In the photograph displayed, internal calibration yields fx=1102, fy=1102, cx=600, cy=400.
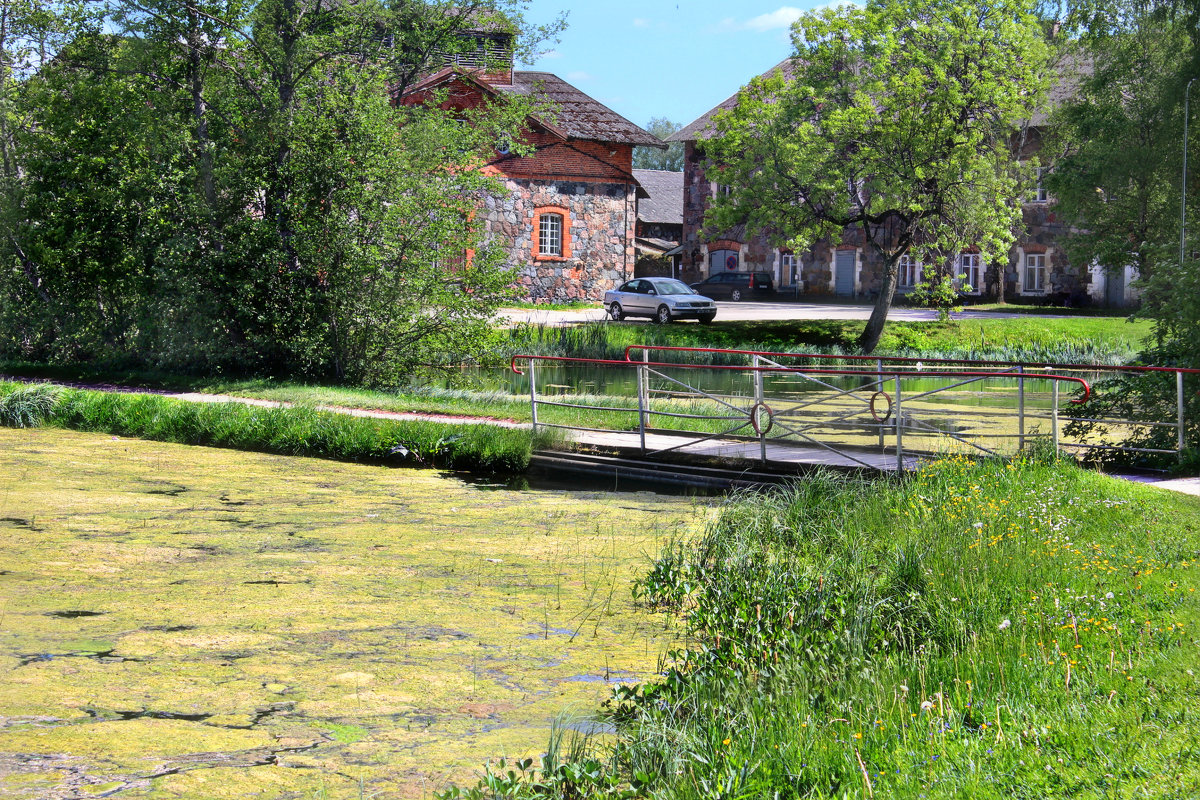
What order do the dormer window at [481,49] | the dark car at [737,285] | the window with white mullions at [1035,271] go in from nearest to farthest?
the dormer window at [481,49], the window with white mullions at [1035,271], the dark car at [737,285]

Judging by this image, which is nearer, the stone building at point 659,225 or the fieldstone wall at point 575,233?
the fieldstone wall at point 575,233

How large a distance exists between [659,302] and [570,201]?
8147mm

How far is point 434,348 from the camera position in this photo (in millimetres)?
19531

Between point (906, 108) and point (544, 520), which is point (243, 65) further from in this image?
point (906, 108)

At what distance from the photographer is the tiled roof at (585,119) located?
40.0 meters

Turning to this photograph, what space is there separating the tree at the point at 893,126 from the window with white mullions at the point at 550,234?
11998 mm

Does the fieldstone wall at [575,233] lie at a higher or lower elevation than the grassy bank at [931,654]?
higher

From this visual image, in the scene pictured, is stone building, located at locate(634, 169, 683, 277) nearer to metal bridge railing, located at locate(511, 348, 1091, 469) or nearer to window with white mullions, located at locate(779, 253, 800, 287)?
window with white mullions, located at locate(779, 253, 800, 287)

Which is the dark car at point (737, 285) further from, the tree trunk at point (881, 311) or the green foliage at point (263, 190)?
the green foliage at point (263, 190)

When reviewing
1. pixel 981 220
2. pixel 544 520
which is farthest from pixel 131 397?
pixel 981 220

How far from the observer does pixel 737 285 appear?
49500 mm

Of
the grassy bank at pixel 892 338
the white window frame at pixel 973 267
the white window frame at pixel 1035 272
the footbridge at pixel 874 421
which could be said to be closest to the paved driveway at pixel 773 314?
the grassy bank at pixel 892 338

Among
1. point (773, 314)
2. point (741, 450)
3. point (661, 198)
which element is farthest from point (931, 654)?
point (661, 198)

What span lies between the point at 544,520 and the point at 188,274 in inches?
458
